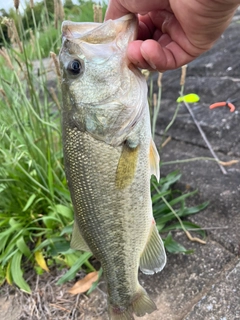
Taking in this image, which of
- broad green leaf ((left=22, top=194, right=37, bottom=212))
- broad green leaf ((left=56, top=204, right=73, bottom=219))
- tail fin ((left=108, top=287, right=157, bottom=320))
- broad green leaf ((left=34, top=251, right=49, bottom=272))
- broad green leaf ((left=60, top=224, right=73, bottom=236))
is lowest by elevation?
broad green leaf ((left=34, top=251, right=49, bottom=272))

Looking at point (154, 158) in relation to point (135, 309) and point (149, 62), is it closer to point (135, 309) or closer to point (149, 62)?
point (149, 62)

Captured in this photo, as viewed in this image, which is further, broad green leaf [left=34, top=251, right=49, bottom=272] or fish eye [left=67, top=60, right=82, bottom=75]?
broad green leaf [left=34, top=251, right=49, bottom=272]

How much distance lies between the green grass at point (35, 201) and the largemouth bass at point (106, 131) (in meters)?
0.98

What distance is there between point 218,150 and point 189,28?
5.61 ft

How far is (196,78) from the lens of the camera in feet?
14.7

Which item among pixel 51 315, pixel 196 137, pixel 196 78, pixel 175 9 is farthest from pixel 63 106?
pixel 196 78

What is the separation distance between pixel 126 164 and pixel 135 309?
0.76 meters

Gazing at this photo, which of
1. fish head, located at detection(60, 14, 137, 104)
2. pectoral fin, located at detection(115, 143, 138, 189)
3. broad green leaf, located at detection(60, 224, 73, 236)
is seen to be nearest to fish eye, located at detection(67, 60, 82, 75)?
fish head, located at detection(60, 14, 137, 104)

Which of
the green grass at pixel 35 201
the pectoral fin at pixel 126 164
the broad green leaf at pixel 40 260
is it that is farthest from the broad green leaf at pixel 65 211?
the pectoral fin at pixel 126 164

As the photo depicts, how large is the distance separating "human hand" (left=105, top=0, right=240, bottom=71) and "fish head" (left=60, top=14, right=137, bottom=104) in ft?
0.24

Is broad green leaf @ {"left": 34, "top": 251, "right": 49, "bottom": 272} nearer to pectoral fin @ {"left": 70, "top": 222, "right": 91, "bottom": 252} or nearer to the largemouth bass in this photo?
pectoral fin @ {"left": 70, "top": 222, "right": 91, "bottom": 252}

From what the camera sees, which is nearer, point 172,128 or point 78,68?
point 78,68

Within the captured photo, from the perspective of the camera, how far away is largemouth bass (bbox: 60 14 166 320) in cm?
157

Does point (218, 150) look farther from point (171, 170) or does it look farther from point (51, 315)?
point (51, 315)
